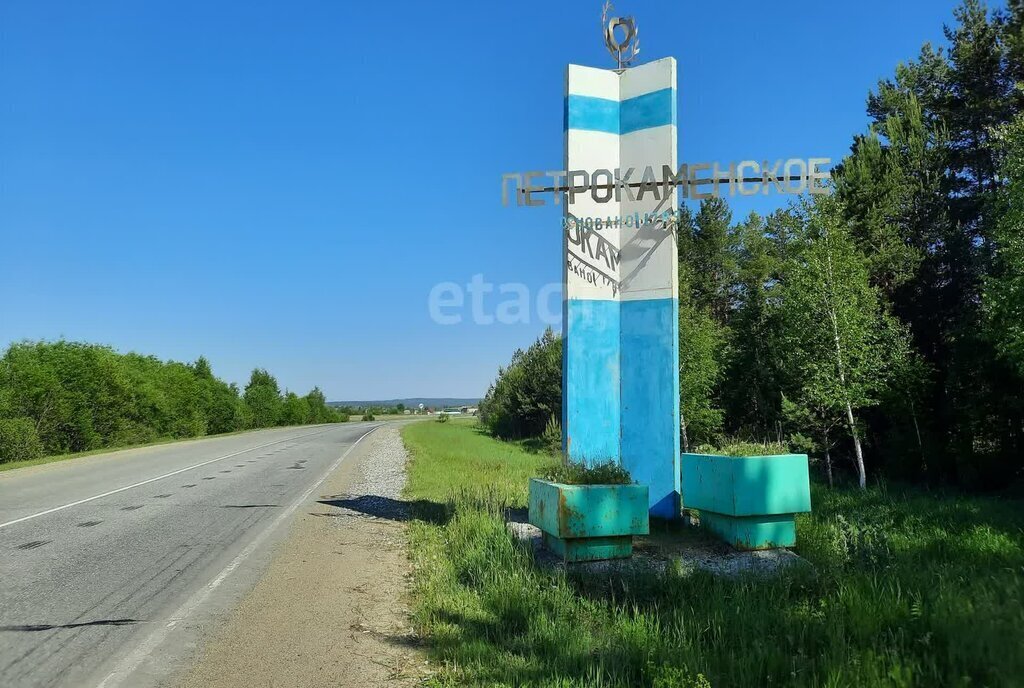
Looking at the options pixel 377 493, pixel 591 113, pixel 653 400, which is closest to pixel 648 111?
pixel 591 113

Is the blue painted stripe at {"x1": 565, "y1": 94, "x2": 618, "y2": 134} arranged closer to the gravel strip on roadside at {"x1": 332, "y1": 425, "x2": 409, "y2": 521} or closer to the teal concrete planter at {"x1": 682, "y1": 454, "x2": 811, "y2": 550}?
the teal concrete planter at {"x1": 682, "y1": 454, "x2": 811, "y2": 550}

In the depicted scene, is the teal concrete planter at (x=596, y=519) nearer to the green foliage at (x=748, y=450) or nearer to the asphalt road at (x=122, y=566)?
the green foliage at (x=748, y=450)

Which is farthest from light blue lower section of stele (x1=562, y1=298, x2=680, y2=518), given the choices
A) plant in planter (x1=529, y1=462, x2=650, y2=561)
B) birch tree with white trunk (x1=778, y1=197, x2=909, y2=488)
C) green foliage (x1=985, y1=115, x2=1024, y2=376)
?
birch tree with white trunk (x1=778, y1=197, x2=909, y2=488)

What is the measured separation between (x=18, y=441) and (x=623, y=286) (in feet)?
96.0

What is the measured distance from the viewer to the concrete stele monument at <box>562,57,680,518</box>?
931cm

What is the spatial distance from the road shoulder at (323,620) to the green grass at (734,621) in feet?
1.10

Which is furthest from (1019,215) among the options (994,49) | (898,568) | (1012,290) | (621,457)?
(898,568)

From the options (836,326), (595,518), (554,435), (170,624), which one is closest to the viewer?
(170,624)

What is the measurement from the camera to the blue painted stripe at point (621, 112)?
958cm

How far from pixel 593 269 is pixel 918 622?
20.2ft

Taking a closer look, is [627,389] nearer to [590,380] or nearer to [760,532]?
[590,380]

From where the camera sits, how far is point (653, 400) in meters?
9.34

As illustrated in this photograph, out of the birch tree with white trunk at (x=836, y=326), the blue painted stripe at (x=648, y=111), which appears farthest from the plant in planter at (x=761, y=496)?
the birch tree with white trunk at (x=836, y=326)

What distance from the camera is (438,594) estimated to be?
641cm
